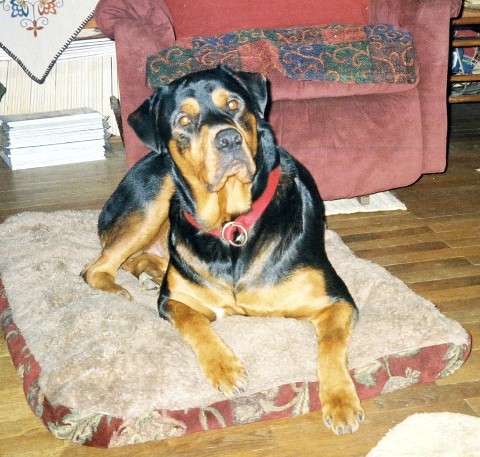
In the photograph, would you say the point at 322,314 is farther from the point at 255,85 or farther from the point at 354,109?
the point at 354,109

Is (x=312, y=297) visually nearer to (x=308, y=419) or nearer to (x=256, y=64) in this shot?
(x=308, y=419)

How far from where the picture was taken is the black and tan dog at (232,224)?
206 centimetres

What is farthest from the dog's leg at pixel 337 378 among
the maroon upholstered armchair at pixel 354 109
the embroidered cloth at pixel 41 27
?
the embroidered cloth at pixel 41 27

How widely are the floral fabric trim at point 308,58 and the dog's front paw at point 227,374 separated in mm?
1599

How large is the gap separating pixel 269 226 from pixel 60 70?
3.35 m

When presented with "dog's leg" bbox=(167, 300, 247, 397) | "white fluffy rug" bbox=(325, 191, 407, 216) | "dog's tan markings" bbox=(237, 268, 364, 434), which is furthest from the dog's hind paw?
"white fluffy rug" bbox=(325, 191, 407, 216)

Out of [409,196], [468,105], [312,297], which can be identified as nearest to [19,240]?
[312,297]

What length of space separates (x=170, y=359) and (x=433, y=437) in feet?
2.50

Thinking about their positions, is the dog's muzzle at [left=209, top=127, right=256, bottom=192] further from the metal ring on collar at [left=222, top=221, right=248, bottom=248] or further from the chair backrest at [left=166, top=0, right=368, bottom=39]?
the chair backrest at [left=166, top=0, right=368, bottom=39]

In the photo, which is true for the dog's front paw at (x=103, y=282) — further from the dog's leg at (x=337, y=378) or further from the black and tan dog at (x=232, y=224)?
the dog's leg at (x=337, y=378)

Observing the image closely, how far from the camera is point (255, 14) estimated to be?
3959 millimetres

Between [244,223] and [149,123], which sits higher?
[149,123]

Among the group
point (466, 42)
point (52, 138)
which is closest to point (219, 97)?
point (466, 42)

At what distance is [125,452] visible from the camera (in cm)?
187
